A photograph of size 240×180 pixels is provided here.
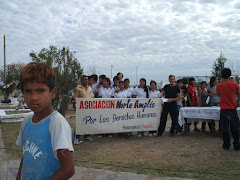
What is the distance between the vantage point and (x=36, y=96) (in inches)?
58.0

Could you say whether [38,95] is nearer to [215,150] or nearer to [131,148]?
[131,148]

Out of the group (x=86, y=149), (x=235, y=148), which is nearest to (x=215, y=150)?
(x=235, y=148)

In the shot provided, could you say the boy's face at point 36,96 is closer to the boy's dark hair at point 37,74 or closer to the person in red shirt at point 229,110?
the boy's dark hair at point 37,74

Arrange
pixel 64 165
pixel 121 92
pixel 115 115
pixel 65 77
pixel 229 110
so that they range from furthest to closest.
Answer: pixel 65 77 → pixel 121 92 → pixel 115 115 → pixel 229 110 → pixel 64 165

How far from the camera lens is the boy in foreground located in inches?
54.4

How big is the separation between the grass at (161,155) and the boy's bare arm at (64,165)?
Result: 10.5ft

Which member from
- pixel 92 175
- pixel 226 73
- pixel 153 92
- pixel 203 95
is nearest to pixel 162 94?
pixel 153 92

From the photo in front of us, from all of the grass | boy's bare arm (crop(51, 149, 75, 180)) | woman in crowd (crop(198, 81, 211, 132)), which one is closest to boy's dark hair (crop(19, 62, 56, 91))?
boy's bare arm (crop(51, 149, 75, 180))

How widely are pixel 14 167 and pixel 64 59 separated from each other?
8.03 metres

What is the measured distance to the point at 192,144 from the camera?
6582mm

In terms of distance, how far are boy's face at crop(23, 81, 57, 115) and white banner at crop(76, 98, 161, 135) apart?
514cm

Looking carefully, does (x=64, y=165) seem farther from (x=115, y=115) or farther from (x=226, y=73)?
(x=115, y=115)

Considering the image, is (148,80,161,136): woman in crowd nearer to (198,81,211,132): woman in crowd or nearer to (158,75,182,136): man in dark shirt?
(158,75,182,136): man in dark shirt

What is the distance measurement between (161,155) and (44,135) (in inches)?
177
